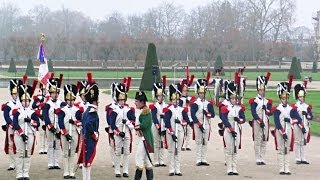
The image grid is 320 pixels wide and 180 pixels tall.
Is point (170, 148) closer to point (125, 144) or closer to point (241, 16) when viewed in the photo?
point (125, 144)

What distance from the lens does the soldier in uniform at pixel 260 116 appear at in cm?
1625

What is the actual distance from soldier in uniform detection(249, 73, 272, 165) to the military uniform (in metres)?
0.54

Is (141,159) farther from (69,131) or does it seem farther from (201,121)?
(201,121)

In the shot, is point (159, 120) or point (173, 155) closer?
point (173, 155)

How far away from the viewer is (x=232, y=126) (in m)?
15.3

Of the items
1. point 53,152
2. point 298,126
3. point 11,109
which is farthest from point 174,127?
point 11,109

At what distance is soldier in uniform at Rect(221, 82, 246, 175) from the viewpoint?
15.0 metres

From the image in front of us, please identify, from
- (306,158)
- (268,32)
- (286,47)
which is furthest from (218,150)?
(268,32)

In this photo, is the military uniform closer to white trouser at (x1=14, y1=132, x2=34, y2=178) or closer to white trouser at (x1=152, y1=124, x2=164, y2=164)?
white trouser at (x1=152, y1=124, x2=164, y2=164)

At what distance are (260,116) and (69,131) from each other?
15.8 ft

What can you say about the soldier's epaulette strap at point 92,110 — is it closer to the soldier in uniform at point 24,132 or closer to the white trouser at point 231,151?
the soldier in uniform at point 24,132

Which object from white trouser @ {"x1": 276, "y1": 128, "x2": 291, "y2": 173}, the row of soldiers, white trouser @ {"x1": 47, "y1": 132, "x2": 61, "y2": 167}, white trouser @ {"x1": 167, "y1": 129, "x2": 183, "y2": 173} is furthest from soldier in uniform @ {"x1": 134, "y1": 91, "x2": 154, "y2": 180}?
white trouser @ {"x1": 276, "y1": 128, "x2": 291, "y2": 173}

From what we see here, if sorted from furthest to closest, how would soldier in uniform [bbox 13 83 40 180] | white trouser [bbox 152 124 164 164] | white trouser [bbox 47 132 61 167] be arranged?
1. white trouser [bbox 152 124 164 164]
2. white trouser [bbox 47 132 61 167]
3. soldier in uniform [bbox 13 83 40 180]

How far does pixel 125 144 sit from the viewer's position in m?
14.6
